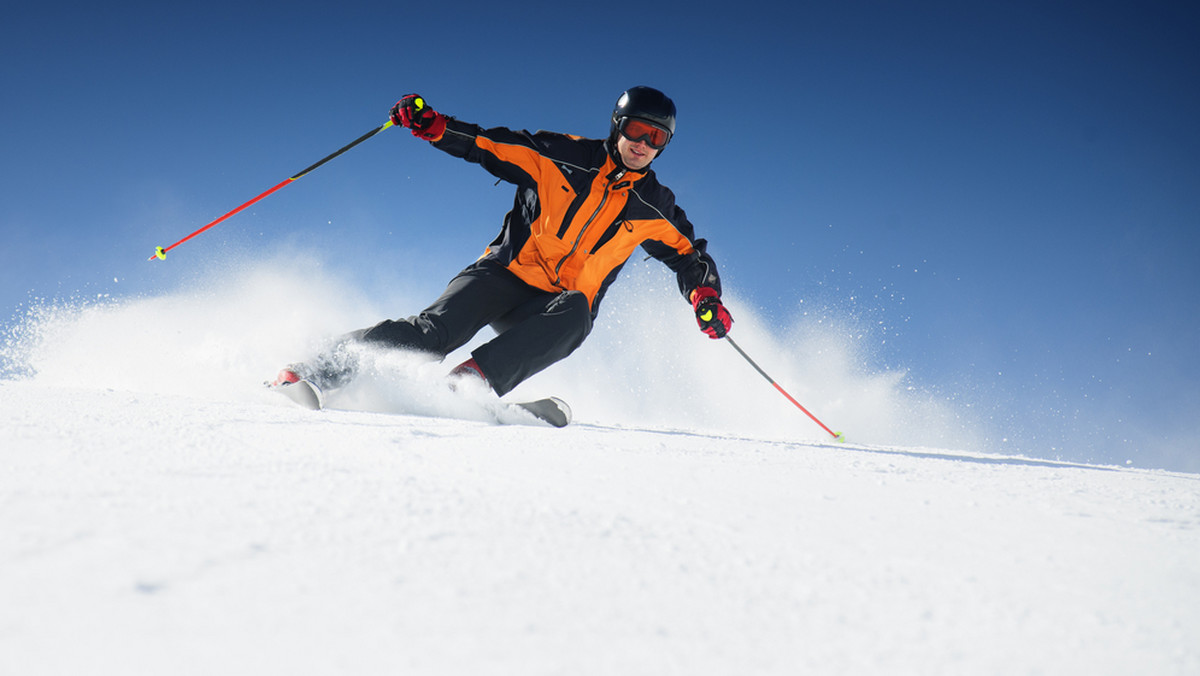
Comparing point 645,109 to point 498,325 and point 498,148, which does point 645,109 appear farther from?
point 498,325

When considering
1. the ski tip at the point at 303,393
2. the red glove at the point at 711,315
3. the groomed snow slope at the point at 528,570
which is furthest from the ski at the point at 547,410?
the red glove at the point at 711,315

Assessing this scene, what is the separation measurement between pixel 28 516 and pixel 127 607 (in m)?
0.26

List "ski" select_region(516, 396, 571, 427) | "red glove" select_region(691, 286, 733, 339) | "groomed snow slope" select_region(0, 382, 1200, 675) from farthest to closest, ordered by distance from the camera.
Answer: "red glove" select_region(691, 286, 733, 339) < "ski" select_region(516, 396, 571, 427) < "groomed snow slope" select_region(0, 382, 1200, 675)

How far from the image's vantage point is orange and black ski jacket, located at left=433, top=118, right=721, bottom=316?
3.11 m

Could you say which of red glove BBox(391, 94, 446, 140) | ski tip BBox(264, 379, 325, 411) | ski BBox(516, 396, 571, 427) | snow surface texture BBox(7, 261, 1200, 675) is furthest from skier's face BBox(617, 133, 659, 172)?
snow surface texture BBox(7, 261, 1200, 675)

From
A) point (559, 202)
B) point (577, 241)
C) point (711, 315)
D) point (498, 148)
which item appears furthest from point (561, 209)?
point (711, 315)

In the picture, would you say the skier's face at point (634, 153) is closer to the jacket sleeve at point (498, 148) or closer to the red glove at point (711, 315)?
the jacket sleeve at point (498, 148)

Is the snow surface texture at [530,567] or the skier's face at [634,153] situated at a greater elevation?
the skier's face at [634,153]

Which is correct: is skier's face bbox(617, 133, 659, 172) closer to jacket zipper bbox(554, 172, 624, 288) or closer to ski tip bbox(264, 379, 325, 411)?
jacket zipper bbox(554, 172, 624, 288)

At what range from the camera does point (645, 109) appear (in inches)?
125

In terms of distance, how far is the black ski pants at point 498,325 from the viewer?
2410 millimetres

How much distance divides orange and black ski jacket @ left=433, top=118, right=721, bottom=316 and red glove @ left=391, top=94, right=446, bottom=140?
0.05 meters

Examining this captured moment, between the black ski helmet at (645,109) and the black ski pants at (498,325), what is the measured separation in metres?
0.99

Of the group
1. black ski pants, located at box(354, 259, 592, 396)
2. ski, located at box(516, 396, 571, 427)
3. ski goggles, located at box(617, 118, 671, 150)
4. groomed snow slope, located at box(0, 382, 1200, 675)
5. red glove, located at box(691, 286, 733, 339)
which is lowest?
groomed snow slope, located at box(0, 382, 1200, 675)
